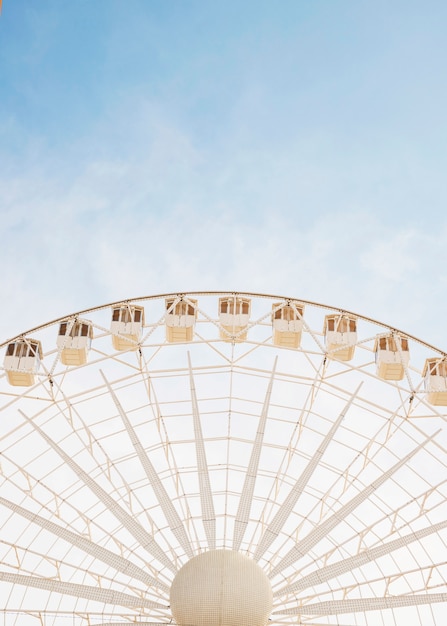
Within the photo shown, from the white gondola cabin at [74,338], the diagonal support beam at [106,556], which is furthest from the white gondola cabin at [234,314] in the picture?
the diagonal support beam at [106,556]

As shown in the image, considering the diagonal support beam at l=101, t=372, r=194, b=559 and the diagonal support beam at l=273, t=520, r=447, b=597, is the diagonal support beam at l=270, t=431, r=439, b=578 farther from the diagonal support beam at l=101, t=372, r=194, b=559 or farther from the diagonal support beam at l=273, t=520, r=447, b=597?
the diagonal support beam at l=101, t=372, r=194, b=559

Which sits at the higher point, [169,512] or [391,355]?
[391,355]

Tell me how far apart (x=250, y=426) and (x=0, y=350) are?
13.5m

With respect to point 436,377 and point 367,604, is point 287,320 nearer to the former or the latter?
point 436,377

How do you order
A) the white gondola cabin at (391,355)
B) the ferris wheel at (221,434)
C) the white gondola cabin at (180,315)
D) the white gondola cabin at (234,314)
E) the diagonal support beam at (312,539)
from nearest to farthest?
1. the diagonal support beam at (312,539)
2. the white gondola cabin at (391,355)
3. the ferris wheel at (221,434)
4. the white gondola cabin at (180,315)
5. the white gondola cabin at (234,314)

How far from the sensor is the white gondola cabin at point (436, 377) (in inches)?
969

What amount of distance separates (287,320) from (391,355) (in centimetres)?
390

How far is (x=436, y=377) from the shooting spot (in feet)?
81.2

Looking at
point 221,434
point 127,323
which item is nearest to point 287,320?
point 127,323

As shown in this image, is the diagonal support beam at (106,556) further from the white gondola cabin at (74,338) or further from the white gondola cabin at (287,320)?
the white gondola cabin at (287,320)

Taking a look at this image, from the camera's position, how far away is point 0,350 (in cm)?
2488

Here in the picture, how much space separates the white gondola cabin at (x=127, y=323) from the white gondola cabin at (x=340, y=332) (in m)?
6.84

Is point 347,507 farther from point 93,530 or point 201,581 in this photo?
point 93,530

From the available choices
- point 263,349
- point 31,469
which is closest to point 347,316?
point 263,349
